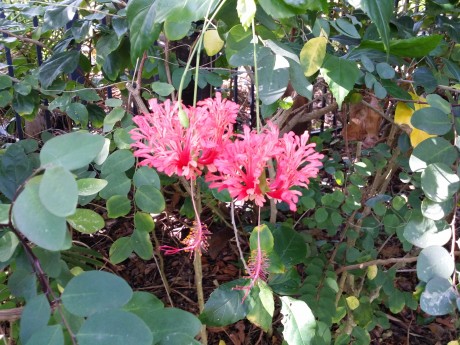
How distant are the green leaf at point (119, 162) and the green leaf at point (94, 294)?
1.12 feet

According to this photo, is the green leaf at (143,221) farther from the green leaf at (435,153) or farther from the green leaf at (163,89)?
the green leaf at (435,153)

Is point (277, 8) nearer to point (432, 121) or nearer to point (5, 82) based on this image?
point (432, 121)

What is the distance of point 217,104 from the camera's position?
0.75 m

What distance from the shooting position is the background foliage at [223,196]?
2.00ft

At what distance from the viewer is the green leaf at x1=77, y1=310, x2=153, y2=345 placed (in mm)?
576

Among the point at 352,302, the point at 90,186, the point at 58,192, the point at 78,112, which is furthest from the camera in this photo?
the point at 352,302

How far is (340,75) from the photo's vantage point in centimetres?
86

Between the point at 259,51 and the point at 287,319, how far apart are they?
501 millimetres

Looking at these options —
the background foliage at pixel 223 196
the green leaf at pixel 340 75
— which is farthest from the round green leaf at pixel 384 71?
the green leaf at pixel 340 75

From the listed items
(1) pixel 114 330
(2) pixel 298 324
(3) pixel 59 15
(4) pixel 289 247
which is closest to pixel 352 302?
(4) pixel 289 247

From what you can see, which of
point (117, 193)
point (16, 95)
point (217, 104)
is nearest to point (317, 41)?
point (217, 104)

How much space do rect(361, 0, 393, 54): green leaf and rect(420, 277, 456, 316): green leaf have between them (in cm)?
40

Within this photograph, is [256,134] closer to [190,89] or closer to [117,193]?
[117,193]

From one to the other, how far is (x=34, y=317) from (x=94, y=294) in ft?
0.28
